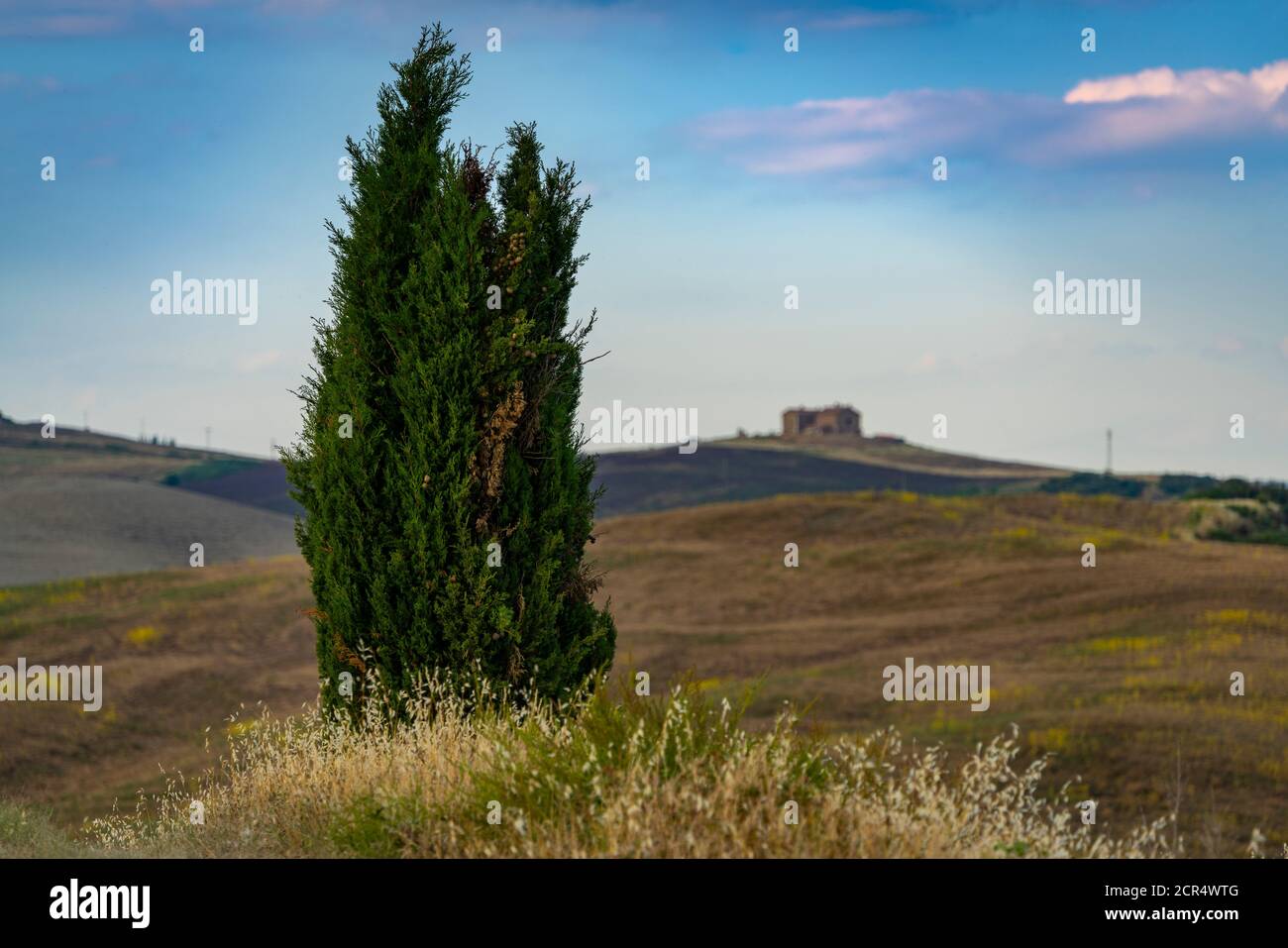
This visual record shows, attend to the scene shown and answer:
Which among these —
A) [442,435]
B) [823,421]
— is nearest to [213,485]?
[823,421]

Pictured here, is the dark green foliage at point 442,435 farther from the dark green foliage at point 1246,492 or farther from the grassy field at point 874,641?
the dark green foliage at point 1246,492

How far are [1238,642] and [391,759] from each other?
2728 centimetres

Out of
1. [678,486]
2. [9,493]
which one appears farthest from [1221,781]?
[678,486]

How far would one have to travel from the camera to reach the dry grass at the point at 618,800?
6746 mm

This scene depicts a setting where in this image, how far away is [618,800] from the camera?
21.6 feet

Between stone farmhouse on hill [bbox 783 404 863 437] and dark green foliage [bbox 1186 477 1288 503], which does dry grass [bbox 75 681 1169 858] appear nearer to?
dark green foliage [bbox 1186 477 1288 503]

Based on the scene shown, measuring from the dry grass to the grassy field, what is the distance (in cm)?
100

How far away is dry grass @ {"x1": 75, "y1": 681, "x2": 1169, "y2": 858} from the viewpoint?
22.1 feet

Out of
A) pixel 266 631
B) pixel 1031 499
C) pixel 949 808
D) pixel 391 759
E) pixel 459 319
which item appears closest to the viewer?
pixel 949 808

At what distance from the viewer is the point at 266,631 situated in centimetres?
3803

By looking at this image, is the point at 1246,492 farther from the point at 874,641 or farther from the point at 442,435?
the point at 442,435

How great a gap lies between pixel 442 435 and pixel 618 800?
214 inches

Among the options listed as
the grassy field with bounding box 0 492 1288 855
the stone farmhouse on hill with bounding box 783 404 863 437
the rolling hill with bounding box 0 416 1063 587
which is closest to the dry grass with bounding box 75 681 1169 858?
the grassy field with bounding box 0 492 1288 855

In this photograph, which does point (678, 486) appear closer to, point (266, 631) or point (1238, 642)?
point (266, 631)
